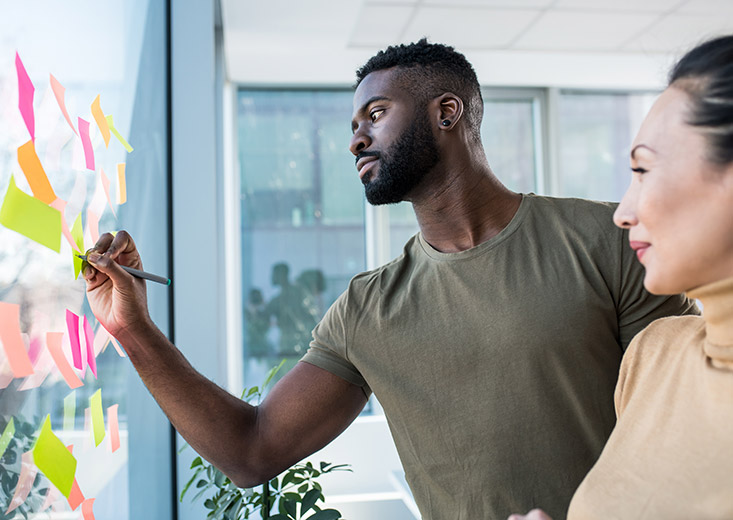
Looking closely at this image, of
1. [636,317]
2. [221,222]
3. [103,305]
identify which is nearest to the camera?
[103,305]

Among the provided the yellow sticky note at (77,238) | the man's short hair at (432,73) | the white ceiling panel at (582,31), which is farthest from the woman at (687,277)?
the white ceiling panel at (582,31)

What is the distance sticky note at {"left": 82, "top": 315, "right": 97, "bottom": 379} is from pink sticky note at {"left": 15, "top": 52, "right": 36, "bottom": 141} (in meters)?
0.28

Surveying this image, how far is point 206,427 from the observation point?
3.37 feet

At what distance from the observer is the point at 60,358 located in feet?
2.11

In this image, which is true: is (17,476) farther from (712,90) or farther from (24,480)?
(712,90)

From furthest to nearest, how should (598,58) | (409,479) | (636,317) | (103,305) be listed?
1. (598,58)
2. (409,479)
3. (636,317)
4. (103,305)

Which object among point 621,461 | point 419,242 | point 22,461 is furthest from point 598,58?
point 22,461

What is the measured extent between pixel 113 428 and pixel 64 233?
1.22 ft

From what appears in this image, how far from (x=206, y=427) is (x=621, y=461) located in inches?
25.3

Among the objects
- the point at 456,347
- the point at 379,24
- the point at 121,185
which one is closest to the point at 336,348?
the point at 456,347

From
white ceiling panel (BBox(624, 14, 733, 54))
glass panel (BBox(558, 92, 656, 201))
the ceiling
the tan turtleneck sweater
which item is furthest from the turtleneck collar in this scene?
glass panel (BBox(558, 92, 656, 201))

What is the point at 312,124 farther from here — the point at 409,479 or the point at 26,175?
the point at 26,175

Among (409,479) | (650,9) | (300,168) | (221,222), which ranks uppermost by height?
(650,9)

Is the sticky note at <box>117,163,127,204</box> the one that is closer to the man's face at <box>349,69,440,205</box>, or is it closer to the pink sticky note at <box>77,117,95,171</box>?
the pink sticky note at <box>77,117,95,171</box>
